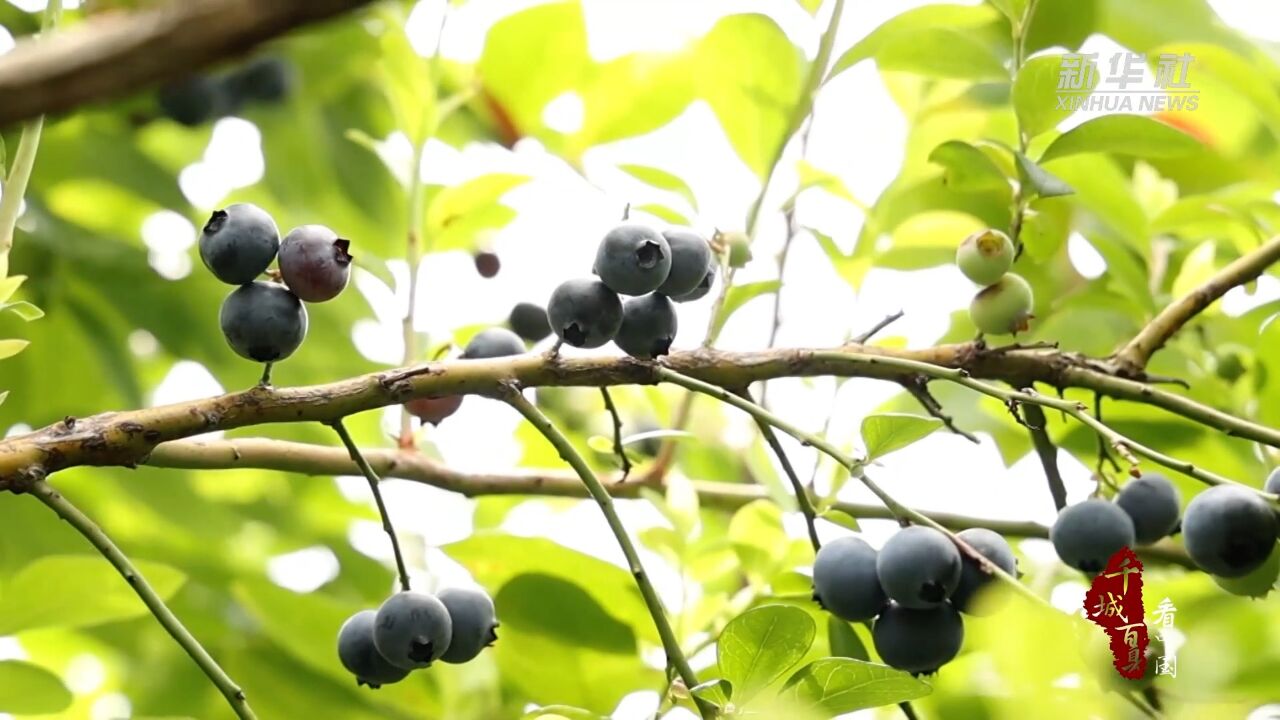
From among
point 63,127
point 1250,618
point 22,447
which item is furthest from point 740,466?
point 22,447

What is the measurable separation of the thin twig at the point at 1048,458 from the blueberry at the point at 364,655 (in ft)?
2.33

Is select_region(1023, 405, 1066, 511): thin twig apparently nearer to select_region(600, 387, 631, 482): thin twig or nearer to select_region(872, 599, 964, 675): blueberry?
select_region(872, 599, 964, 675): blueberry

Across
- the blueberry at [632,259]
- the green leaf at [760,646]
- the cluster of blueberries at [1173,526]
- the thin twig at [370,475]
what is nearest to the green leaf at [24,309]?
the thin twig at [370,475]

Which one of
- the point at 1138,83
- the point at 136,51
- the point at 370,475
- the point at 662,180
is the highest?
the point at 1138,83

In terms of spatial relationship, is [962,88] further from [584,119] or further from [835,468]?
[835,468]

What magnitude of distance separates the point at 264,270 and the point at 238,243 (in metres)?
0.04

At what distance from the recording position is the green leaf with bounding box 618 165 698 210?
5.49 ft

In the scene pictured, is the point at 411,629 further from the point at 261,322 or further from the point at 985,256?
the point at 985,256

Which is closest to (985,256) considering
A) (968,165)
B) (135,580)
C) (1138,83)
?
(968,165)

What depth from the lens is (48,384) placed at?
1868 millimetres

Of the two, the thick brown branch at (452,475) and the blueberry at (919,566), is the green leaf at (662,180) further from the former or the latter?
the blueberry at (919,566)

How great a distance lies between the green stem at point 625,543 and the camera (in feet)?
3.43

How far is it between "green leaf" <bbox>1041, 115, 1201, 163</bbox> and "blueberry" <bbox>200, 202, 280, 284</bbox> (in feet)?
2.84

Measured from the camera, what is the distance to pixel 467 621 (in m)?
1.24
